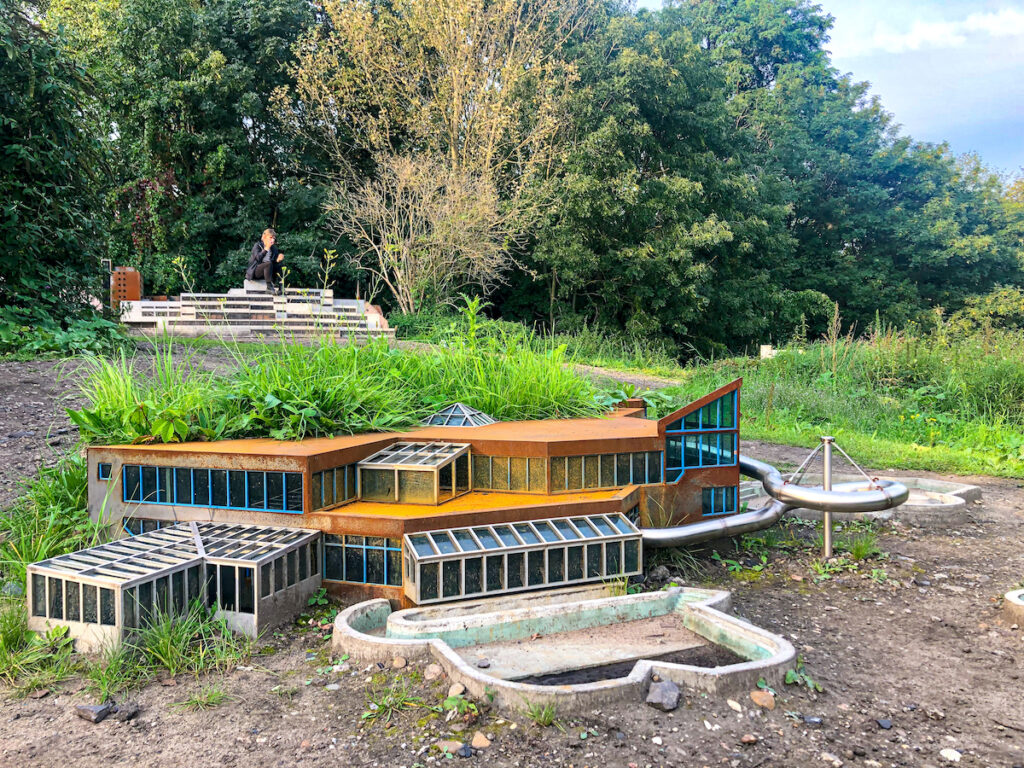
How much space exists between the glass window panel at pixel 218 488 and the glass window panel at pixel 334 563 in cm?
66

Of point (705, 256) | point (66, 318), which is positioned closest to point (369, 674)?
point (66, 318)

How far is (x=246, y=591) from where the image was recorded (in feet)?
11.6

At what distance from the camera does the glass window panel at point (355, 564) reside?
3.88 m

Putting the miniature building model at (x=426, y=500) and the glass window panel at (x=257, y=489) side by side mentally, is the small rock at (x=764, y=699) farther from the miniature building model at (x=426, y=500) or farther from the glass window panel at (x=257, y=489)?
the glass window panel at (x=257, y=489)

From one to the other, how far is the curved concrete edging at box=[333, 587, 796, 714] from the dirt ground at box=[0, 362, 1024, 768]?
59 mm

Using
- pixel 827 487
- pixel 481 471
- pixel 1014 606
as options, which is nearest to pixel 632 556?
pixel 481 471

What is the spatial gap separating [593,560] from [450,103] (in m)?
17.9

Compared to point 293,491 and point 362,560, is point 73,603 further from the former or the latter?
point 362,560

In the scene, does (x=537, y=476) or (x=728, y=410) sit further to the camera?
(x=728, y=410)

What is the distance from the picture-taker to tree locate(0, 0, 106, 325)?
927 cm

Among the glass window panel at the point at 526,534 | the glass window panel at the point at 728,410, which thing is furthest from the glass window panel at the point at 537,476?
the glass window panel at the point at 728,410

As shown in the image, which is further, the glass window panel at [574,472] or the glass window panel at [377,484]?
the glass window panel at [574,472]

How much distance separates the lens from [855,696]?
3086 millimetres

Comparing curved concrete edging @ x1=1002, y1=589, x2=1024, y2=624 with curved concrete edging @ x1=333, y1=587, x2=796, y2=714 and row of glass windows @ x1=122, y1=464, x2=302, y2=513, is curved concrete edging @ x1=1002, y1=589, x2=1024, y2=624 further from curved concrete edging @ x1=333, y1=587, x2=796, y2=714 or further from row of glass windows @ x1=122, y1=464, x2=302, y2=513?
row of glass windows @ x1=122, y1=464, x2=302, y2=513
